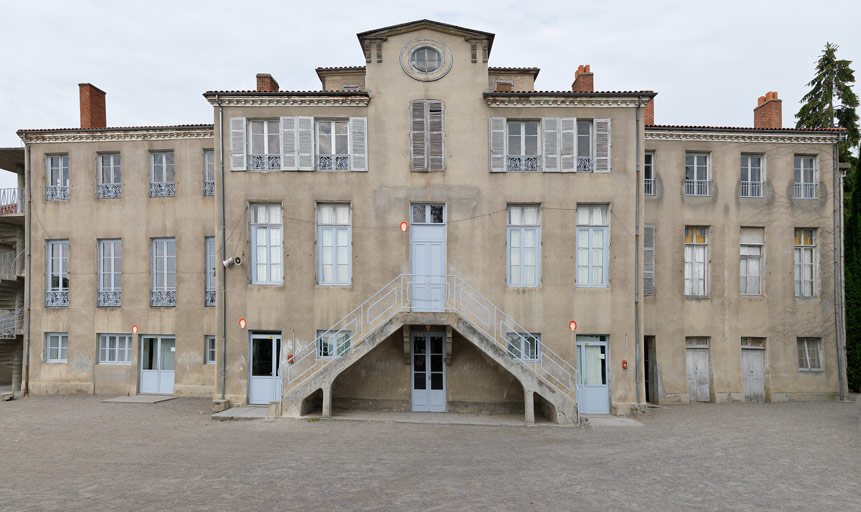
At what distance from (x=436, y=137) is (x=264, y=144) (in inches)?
205

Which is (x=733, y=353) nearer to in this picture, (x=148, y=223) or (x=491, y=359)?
(x=491, y=359)

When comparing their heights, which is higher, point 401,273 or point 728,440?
point 401,273

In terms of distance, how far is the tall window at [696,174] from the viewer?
19.1 meters

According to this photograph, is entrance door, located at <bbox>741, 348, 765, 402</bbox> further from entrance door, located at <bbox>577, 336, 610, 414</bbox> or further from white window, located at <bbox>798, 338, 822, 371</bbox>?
entrance door, located at <bbox>577, 336, 610, 414</bbox>

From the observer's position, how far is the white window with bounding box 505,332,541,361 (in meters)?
15.9

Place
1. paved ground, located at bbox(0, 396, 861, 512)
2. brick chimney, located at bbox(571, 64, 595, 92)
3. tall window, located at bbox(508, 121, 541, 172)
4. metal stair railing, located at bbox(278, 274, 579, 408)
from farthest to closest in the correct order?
brick chimney, located at bbox(571, 64, 595, 92) → tall window, located at bbox(508, 121, 541, 172) → metal stair railing, located at bbox(278, 274, 579, 408) → paved ground, located at bbox(0, 396, 861, 512)

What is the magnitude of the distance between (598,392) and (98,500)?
1257cm

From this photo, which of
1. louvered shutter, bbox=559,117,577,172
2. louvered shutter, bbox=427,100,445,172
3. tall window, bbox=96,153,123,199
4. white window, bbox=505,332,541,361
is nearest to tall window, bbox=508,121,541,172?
louvered shutter, bbox=559,117,577,172

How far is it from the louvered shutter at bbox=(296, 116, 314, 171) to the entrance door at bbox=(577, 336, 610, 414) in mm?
9565

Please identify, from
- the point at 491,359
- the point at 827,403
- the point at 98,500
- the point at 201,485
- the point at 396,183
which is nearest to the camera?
the point at 98,500

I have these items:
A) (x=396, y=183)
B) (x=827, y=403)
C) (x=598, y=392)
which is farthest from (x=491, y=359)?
(x=827, y=403)

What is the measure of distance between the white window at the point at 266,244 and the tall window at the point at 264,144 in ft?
4.03

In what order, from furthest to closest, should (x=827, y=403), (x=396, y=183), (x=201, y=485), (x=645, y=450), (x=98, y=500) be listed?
(x=827, y=403) → (x=396, y=183) → (x=645, y=450) → (x=201, y=485) → (x=98, y=500)

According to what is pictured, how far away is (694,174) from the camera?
19156mm
